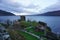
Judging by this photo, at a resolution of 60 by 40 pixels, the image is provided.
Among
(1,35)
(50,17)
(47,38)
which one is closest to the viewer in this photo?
(1,35)

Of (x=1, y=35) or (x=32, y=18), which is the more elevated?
(x=32, y=18)

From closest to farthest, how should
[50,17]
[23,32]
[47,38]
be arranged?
1. [47,38]
2. [23,32]
3. [50,17]

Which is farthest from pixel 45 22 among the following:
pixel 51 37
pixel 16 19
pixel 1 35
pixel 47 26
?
pixel 1 35

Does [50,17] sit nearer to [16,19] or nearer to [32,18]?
[32,18]

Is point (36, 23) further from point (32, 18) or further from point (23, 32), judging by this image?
point (23, 32)

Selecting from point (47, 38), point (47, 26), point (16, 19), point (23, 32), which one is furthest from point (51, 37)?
point (16, 19)

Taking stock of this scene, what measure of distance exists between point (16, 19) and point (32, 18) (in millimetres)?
656

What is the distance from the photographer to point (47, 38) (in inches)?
174

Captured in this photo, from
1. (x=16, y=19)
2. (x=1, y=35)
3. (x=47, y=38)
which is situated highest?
(x=16, y=19)

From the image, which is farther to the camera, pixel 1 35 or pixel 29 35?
pixel 29 35

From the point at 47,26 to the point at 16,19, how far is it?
133 cm

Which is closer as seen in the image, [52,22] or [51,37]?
[51,37]

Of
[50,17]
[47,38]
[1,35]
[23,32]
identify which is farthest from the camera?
[50,17]

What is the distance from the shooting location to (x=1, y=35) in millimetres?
3723
